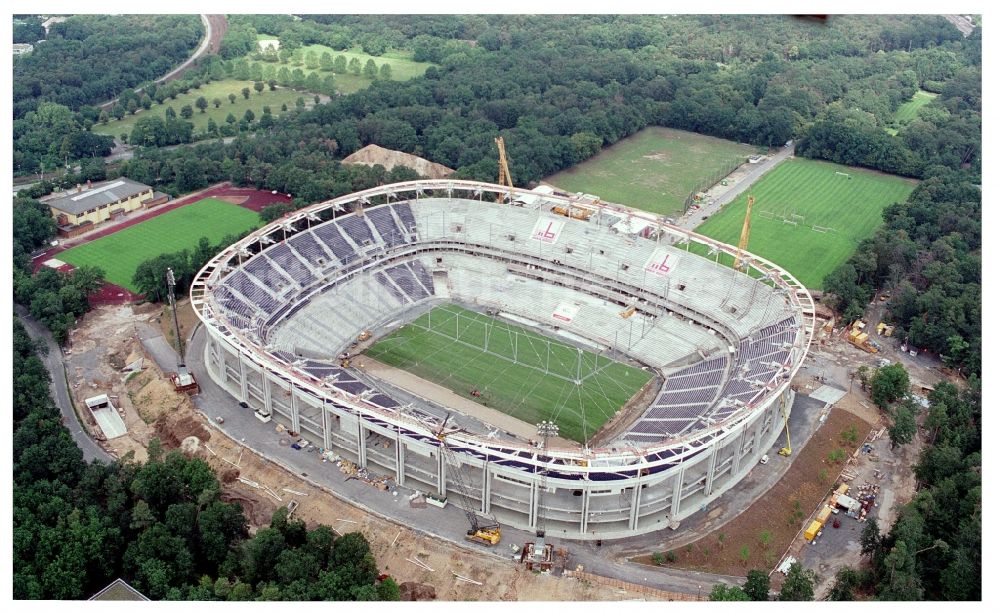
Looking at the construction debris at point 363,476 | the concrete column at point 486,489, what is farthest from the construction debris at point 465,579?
the construction debris at point 363,476

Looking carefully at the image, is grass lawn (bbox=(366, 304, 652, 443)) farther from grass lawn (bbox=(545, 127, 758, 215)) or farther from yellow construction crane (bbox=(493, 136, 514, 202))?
grass lawn (bbox=(545, 127, 758, 215))

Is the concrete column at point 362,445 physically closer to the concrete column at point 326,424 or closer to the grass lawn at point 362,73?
the concrete column at point 326,424

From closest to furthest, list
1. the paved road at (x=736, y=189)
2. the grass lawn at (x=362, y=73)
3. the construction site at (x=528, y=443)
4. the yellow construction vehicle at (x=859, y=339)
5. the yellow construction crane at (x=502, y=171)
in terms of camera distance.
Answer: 1. the construction site at (x=528, y=443)
2. the yellow construction vehicle at (x=859, y=339)
3. the yellow construction crane at (x=502, y=171)
4. the paved road at (x=736, y=189)
5. the grass lawn at (x=362, y=73)

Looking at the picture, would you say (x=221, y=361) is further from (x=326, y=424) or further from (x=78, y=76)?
(x=78, y=76)

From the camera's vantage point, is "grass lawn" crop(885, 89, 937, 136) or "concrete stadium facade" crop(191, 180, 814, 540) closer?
"concrete stadium facade" crop(191, 180, 814, 540)

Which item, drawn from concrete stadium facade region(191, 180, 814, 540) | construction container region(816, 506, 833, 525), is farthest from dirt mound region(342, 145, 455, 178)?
construction container region(816, 506, 833, 525)

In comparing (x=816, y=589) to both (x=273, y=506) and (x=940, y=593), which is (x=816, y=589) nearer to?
(x=940, y=593)
